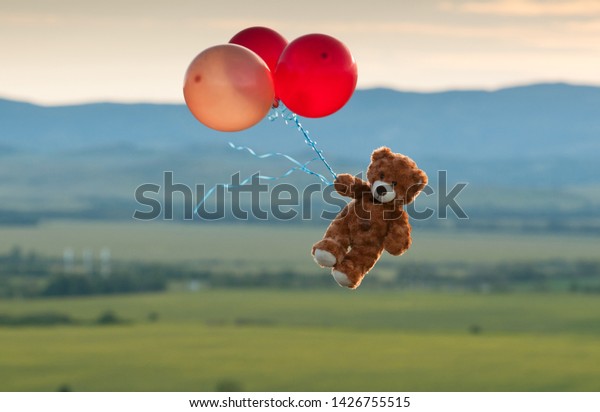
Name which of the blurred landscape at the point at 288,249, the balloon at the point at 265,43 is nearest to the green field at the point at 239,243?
the blurred landscape at the point at 288,249

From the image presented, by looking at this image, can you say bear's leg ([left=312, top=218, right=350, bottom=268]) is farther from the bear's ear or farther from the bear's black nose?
the bear's ear

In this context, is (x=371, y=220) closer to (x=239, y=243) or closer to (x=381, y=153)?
(x=381, y=153)

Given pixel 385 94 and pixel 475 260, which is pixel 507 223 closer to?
pixel 475 260

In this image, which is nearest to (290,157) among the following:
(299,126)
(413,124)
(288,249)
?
(299,126)

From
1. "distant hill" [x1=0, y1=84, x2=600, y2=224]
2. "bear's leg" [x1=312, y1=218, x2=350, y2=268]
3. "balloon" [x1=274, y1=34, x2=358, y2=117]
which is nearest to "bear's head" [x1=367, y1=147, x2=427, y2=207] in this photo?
"bear's leg" [x1=312, y1=218, x2=350, y2=268]

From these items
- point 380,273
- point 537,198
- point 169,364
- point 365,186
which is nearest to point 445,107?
point 537,198
